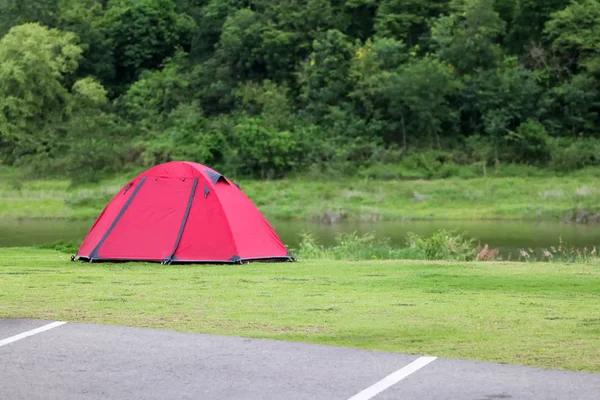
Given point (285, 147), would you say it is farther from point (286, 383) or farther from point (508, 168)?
point (286, 383)

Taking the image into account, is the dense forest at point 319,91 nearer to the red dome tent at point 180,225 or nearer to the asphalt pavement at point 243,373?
the red dome tent at point 180,225

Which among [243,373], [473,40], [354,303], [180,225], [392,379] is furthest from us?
[473,40]

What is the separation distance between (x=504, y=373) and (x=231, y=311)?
387 centimetres

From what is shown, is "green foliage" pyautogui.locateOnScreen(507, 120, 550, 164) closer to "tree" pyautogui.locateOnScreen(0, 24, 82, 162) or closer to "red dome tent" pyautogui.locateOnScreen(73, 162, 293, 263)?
"tree" pyautogui.locateOnScreen(0, 24, 82, 162)

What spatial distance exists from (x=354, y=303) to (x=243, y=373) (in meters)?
3.93

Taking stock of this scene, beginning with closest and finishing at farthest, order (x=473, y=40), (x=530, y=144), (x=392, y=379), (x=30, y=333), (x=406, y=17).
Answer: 1. (x=392, y=379)
2. (x=30, y=333)
3. (x=530, y=144)
4. (x=473, y=40)
5. (x=406, y=17)

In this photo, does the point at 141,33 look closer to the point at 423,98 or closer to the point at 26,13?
the point at 26,13

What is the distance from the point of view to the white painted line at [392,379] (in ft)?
22.8

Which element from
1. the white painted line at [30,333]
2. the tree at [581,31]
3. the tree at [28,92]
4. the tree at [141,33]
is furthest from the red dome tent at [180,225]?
the tree at [141,33]

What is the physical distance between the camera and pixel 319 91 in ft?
197

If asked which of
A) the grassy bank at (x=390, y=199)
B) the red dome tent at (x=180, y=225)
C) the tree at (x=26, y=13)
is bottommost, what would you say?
the grassy bank at (x=390, y=199)

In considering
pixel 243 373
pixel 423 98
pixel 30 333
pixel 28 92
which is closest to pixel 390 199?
pixel 423 98

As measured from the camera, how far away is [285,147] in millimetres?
52375

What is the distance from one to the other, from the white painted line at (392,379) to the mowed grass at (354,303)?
1.36 feet
